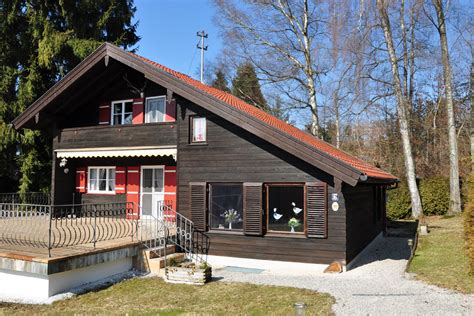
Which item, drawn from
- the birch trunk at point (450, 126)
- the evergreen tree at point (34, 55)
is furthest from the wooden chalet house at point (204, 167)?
the birch trunk at point (450, 126)

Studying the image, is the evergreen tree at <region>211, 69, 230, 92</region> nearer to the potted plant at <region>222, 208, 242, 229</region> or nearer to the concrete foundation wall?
the potted plant at <region>222, 208, 242, 229</region>

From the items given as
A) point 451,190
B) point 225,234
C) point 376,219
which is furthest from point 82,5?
point 451,190

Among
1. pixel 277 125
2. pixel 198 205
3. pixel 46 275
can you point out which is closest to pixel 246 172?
pixel 198 205

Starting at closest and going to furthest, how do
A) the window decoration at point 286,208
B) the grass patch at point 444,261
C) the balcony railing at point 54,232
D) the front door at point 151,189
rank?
1. the grass patch at point 444,261
2. the balcony railing at point 54,232
3. the window decoration at point 286,208
4. the front door at point 151,189

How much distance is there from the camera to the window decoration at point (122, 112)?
16.2m

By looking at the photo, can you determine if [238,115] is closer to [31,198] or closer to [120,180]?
[120,180]

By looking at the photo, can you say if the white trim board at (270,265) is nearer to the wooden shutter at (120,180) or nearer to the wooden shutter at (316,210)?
the wooden shutter at (316,210)

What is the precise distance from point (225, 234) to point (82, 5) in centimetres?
1954

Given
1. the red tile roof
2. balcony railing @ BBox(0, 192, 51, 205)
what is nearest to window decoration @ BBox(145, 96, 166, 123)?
the red tile roof

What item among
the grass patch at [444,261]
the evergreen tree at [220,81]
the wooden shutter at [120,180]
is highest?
the evergreen tree at [220,81]

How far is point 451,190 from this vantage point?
78.4 ft

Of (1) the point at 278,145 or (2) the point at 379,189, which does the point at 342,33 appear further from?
(1) the point at 278,145

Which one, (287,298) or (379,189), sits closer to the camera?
(287,298)

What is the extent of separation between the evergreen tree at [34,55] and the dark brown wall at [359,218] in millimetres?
17671
